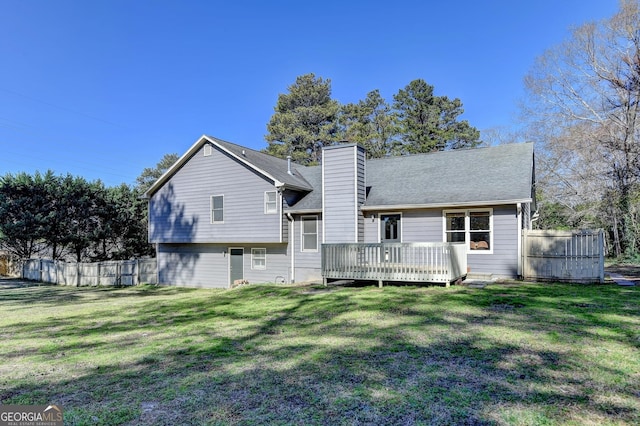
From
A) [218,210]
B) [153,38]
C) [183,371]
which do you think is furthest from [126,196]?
[183,371]

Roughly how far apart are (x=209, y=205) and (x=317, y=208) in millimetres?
5363

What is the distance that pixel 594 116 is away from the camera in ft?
66.8

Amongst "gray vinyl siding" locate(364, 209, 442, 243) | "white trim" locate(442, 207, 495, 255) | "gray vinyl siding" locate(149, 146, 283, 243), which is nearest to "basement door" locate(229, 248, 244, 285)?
"gray vinyl siding" locate(149, 146, 283, 243)

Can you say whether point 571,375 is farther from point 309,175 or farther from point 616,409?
point 309,175

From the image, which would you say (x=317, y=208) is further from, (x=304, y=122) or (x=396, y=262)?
(x=304, y=122)

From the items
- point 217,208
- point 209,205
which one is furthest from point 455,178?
point 209,205

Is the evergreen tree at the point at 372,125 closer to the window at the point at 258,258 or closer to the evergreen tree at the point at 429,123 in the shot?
the evergreen tree at the point at 429,123

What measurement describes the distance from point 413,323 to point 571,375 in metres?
2.71

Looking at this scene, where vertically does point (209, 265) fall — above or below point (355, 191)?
below

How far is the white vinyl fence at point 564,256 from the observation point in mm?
10547

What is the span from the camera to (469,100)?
34438 mm

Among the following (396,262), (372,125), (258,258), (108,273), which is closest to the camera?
(396,262)

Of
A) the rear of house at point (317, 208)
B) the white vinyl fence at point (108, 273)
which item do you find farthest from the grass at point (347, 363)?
the white vinyl fence at point (108, 273)

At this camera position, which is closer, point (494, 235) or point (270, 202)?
point (494, 235)
